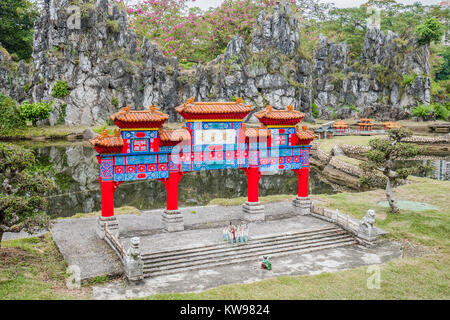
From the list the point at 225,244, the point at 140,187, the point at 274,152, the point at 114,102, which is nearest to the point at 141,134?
the point at 225,244

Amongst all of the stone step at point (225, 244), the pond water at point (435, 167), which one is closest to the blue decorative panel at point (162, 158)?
the stone step at point (225, 244)

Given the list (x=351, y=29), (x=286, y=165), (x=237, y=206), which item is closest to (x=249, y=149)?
(x=286, y=165)

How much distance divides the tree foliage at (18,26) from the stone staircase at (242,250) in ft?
189

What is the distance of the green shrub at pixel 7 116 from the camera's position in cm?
4538

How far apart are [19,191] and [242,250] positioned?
812 centimetres

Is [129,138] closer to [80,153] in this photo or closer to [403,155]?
[403,155]

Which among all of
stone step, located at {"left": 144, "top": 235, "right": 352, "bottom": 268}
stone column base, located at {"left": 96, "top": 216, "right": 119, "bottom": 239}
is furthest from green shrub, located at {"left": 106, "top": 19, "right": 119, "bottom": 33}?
stone step, located at {"left": 144, "top": 235, "right": 352, "bottom": 268}

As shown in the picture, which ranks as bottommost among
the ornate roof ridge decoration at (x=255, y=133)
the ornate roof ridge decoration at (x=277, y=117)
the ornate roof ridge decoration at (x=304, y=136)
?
the ornate roof ridge decoration at (x=304, y=136)

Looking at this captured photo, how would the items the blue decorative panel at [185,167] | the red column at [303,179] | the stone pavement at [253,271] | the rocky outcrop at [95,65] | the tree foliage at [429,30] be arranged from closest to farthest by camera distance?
the stone pavement at [253,271] < the blue decorative panel at [185,167] < the red column at [303,179] < the rocky outcrop at [95,65] < the tree foliage at [429,30]

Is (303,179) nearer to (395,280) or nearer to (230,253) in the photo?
(230,253)

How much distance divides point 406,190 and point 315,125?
34577mm

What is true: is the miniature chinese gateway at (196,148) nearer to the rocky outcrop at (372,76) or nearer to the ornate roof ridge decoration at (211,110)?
the ornate roof ridge decoration at (211,110)

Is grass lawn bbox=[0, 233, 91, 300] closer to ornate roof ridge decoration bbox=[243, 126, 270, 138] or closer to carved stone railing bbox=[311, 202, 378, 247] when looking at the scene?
ornate roof ridge decoration bbox=[243, 126, 270, 138]

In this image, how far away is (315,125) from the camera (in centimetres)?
5966
